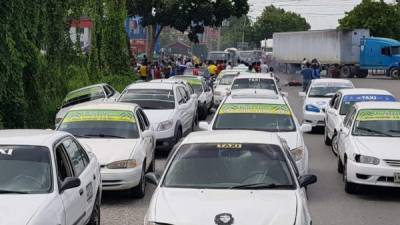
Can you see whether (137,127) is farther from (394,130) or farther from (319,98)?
(319,98)

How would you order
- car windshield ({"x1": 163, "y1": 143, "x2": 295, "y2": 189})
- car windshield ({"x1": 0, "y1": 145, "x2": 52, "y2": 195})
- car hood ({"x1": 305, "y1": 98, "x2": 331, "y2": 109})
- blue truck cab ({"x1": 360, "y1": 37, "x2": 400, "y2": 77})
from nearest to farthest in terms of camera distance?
car windshield ({"x1": 0, "y1": 145, "x2": 52, "y2": 195}), car windshield ({"x1": 163, "y1": 143, "x2": 295, "y2": 189}), car hood ({"x1": 305, "y1": 98, "x2": 331, "y2": 109}), blue truck cab ({"x1": 360, "y1": 37, "x2": 400, "y2": 77})

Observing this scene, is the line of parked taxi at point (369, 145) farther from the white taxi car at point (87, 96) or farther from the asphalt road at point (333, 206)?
the white taxi car at point (87, 96)

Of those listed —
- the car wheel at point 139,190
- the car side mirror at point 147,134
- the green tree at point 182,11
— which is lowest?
the car wheel at point 139,190

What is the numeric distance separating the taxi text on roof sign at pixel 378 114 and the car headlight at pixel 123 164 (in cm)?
465

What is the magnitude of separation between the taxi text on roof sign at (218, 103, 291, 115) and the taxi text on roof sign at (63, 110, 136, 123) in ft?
5.66

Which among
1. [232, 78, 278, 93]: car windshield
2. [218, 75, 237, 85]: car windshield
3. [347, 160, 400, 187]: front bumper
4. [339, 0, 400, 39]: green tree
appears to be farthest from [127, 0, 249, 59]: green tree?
[347, 160, 400, 187]: front bumper

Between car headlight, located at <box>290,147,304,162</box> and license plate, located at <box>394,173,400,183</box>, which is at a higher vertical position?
car headlight, located at <box>290,147,304,162</box>

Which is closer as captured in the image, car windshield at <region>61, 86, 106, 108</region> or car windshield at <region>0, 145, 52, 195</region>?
car windshield at <region>0, 145, 52, 195</region>

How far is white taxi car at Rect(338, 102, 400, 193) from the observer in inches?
454

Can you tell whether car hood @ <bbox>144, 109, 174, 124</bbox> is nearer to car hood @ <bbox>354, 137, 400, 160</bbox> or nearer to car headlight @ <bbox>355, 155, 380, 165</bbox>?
car hood @ <bbox>354, 137, 400, 160</bbox>

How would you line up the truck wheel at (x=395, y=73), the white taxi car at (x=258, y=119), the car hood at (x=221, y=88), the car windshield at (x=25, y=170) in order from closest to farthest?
the car windshield at (x=25, y=170), the white taxi car at (x=258, y=119), the car hood at (x=221, y=88), the truck wheel at (x=395, y=73)

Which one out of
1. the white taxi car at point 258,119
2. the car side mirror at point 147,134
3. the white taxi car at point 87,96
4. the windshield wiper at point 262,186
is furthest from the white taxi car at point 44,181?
the white taxi car at point 87,96

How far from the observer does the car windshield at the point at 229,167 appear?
25.2 ft

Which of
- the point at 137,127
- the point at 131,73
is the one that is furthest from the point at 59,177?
the point at 131,73
